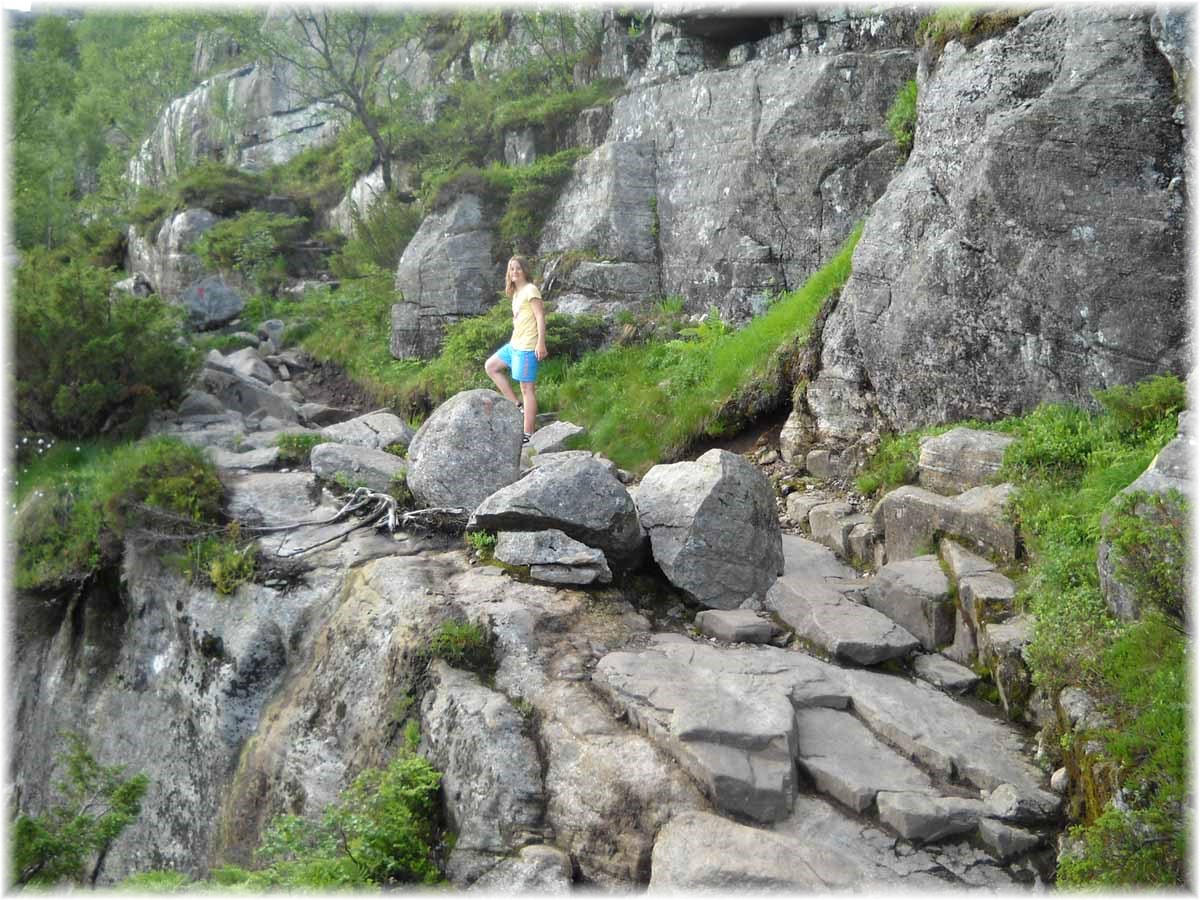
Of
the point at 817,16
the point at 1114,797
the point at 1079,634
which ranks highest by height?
the point at 817,16

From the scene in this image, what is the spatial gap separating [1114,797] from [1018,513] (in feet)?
10.2

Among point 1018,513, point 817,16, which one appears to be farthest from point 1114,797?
point 817,16

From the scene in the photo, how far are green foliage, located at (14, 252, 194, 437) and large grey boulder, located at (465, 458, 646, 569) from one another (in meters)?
7.14

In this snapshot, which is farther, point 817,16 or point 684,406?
point 817,16

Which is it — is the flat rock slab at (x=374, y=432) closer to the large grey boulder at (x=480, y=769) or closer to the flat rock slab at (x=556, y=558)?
the flat rock slab at (x=556, y=558)

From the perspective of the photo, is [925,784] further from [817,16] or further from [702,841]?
[817,16]

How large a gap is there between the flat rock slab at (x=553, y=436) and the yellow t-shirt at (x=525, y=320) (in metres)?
1.25

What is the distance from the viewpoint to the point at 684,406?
12914 millimetres

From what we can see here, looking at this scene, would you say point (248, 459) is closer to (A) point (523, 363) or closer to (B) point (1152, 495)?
(A) point (523, 363)

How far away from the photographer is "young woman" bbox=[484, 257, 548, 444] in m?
12.1

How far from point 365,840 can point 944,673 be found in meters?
4.13

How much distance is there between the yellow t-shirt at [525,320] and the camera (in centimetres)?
1215

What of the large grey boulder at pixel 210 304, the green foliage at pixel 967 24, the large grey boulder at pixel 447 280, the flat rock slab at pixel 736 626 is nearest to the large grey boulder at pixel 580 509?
the flat rock slab at pixel 736 626

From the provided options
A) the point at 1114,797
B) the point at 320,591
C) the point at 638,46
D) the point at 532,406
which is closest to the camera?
the point at 1114,797
